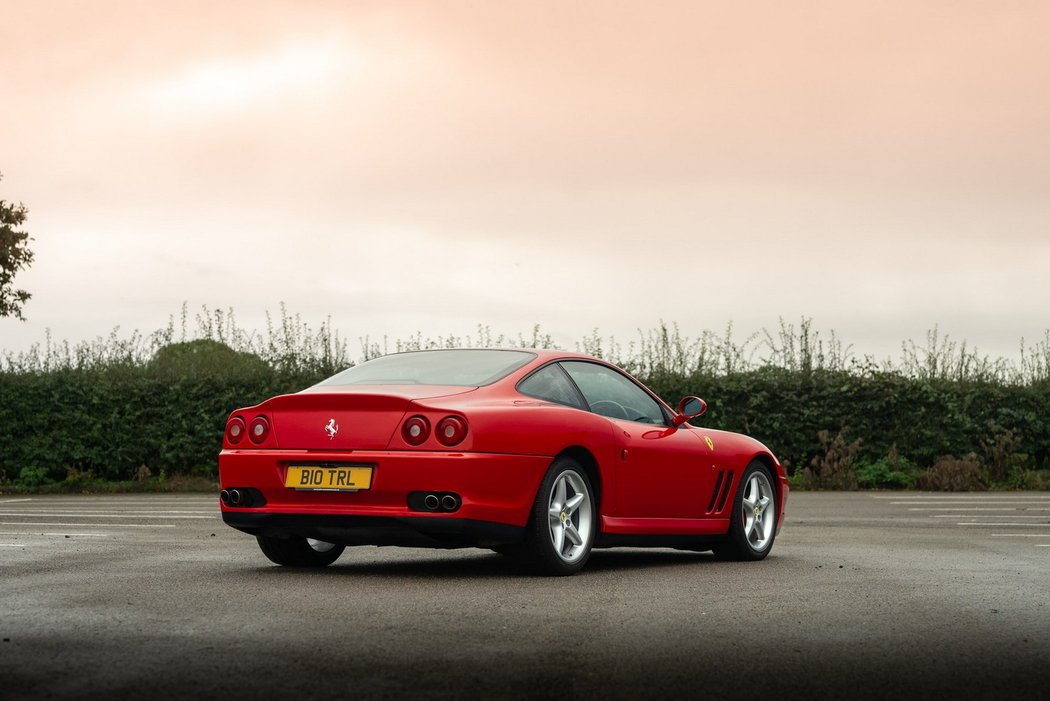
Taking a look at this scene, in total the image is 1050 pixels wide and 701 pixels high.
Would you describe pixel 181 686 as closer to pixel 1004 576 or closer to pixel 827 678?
pixel 827 678

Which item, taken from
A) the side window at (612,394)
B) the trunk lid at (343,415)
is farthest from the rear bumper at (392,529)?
the side window at (612,394)

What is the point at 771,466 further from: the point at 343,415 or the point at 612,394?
the point at 343,415

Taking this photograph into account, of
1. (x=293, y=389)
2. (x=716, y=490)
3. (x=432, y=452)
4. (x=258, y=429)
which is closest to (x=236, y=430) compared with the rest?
(x=258, y=429)

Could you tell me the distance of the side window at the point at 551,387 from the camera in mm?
9000

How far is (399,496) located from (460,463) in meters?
0.40

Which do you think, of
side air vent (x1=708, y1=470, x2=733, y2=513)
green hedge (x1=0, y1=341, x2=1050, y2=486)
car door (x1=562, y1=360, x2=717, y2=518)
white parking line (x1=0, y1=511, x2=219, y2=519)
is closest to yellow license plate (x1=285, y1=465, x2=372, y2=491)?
car door (x1=562, y1=360, x2=717, y2=518)

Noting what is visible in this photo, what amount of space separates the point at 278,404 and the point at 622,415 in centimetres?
239

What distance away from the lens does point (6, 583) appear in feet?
26.5

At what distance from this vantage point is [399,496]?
8.19m

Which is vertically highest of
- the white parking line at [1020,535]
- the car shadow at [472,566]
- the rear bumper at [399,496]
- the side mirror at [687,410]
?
the side mirror at [687,410]

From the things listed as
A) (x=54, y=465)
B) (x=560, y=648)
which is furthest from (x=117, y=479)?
(x=560, y=648)

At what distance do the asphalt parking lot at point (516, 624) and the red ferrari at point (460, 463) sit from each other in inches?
11.4

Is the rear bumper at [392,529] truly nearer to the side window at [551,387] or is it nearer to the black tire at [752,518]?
the side window at [551,387]

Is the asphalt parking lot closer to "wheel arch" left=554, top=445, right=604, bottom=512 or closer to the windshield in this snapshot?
"wheel arch" left=554, top=445, right=604, bottom=512
